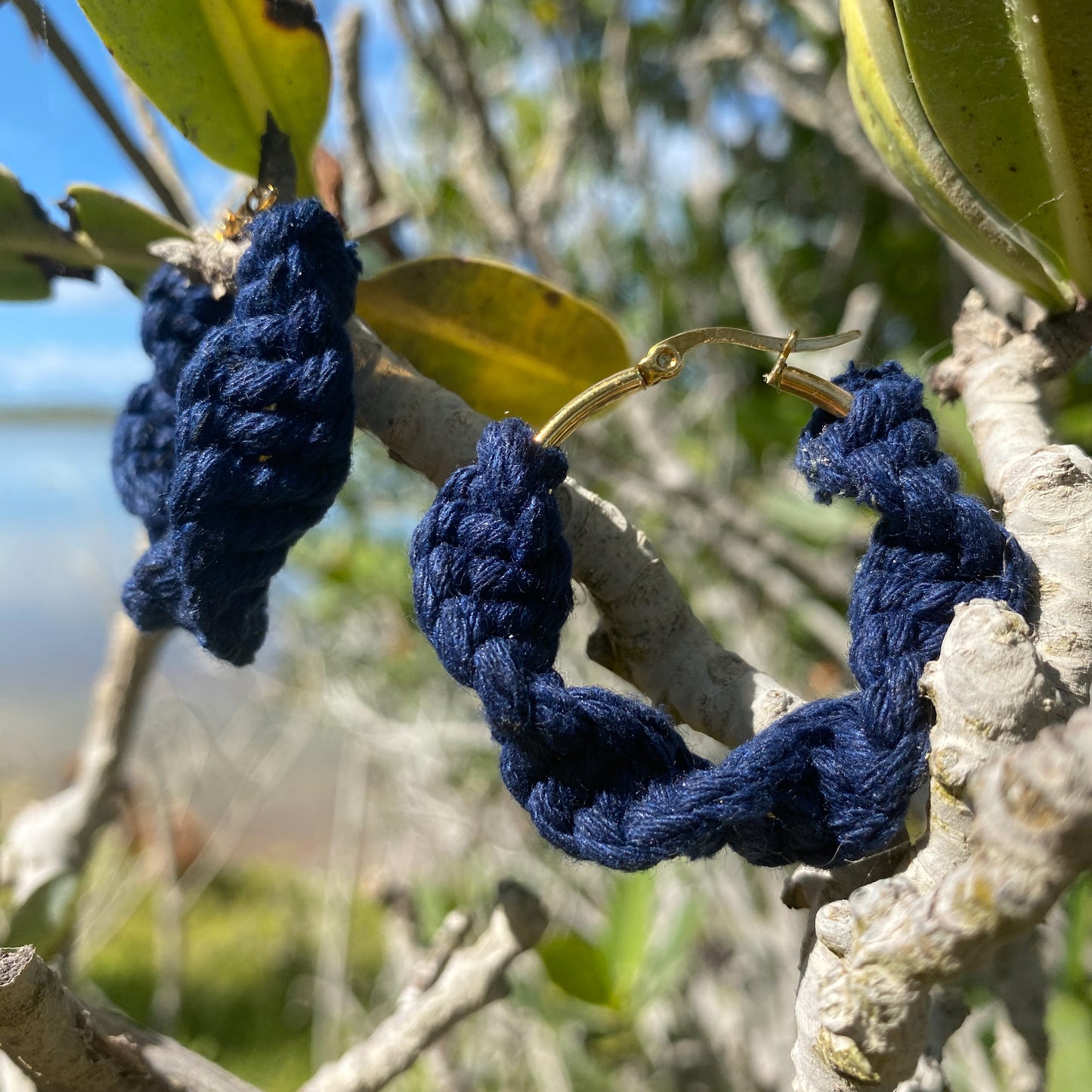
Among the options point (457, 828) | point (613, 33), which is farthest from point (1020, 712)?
point (457, 828)

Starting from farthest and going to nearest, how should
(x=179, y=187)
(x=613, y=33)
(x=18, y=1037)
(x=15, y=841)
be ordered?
(x=613, y=33) < (x=179, y=187) < (x=15, y=841) < (x=18, y=1037)

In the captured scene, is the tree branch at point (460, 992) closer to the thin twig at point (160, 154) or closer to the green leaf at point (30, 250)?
the green leaf at point (30, 250)

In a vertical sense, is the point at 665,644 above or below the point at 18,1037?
above

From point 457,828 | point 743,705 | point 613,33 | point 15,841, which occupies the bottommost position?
point 457,828

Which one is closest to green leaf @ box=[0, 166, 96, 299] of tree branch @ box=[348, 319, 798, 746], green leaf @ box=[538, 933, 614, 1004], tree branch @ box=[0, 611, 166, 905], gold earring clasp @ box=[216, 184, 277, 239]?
gold earring clasp @ box=[216, 184, 277, 239]

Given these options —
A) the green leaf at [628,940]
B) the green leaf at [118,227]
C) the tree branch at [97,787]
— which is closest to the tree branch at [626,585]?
the green leaf at [118,227]

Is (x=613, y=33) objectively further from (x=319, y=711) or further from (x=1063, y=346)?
(x=319, y=711)
